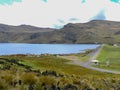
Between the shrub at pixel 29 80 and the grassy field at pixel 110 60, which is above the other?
the shrub at pixel 29 80

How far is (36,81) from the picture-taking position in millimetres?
17062

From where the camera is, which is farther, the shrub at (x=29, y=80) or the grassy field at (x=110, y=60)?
the grassy field at (x=110, y=60)

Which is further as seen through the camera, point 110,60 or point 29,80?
point 110,60

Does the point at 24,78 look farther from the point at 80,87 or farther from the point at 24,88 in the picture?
the point at 80,87

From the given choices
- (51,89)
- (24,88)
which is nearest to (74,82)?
(51,89)

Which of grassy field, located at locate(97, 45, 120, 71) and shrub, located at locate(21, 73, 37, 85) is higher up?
shrub, located at locate(21, 73, 37, 85)

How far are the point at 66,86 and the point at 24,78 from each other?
2588 millimetres

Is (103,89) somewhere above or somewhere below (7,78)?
below

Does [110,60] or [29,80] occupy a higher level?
[29,80]

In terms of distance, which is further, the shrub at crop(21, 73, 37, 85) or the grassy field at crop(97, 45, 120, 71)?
the grassy field at crop(97, 45, 120, 71)

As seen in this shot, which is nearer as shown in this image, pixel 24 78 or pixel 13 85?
pixel 13 85

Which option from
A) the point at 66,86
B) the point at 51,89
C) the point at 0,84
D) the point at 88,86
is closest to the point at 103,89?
the point at 88,86

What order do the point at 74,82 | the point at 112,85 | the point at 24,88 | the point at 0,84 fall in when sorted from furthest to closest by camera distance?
the point at 112,85 → the point at 74,82 → the point at 24,88 → the point at 0,84

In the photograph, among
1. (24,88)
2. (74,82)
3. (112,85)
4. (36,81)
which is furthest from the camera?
(112,85)
